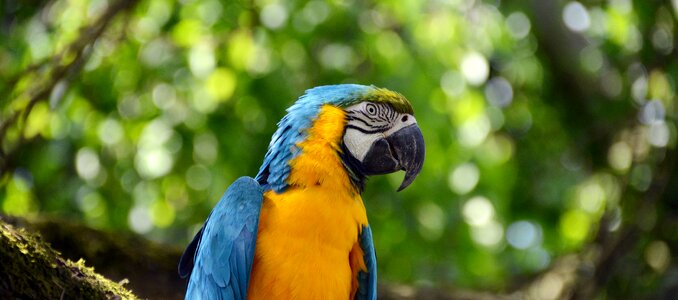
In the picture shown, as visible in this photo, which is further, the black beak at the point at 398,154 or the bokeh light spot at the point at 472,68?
the bokeh light spot at the point at 472,68

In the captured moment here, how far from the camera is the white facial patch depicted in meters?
3.08

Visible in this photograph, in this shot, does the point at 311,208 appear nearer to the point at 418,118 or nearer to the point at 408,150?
the point at 408,150

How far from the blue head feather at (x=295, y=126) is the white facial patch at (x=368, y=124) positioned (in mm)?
51

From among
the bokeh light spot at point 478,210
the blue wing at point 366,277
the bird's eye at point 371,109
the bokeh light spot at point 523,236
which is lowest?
the bokeh light spot at point 523,236

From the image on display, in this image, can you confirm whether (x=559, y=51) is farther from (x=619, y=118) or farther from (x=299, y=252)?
(x=299, y=252)

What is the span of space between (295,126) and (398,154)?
410 millimetres

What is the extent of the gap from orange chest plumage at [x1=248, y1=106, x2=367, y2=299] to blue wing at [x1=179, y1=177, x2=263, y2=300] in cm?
7

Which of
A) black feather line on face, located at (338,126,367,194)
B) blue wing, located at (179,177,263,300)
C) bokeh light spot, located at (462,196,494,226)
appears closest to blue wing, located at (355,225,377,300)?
black feather line on face, located at (338,126,367,194)

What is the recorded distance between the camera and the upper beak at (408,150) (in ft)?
10.3

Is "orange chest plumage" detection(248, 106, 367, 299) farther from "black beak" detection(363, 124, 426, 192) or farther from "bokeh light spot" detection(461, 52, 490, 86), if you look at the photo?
"bokeh light spot" detection(461, 52, 490, 86)

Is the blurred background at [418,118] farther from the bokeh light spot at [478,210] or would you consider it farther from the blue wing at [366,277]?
the blue wing at [366,277]

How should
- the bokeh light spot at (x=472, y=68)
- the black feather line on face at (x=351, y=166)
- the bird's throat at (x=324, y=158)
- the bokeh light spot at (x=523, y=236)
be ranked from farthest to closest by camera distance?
the bokeh light spot at (x=523, y=236), the bokeh light spot at (x=472, y=68), the black feather line on face at (x=351, y=166), the bird's throat at (x=324, y=158)

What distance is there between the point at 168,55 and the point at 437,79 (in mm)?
1879

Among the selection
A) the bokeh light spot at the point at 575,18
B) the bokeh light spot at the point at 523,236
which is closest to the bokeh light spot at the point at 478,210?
the bokeh light spot at the point at 523,236
